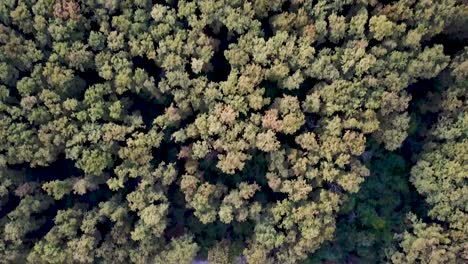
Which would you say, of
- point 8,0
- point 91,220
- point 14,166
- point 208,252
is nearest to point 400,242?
point 208,252

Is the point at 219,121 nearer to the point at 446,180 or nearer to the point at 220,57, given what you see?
the point at 220,57

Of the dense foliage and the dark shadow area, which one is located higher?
the dark shadow area

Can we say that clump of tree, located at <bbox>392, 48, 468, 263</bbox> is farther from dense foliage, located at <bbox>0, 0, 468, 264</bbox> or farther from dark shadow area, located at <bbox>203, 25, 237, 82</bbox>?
dark shadow area, located at <bbox>203, 25, 237, 82</bbox>

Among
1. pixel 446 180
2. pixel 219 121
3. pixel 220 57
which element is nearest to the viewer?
pixel 219 121

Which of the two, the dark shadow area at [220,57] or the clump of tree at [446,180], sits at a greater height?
the dark shadow area at [220,57]

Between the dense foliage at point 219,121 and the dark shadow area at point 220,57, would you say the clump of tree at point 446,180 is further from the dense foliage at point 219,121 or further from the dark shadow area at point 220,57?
the dark shadow area at point 220,57

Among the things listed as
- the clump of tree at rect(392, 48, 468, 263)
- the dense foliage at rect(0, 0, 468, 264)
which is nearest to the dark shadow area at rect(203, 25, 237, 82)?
the dense foliage at rect(0, 0, 468, 264)

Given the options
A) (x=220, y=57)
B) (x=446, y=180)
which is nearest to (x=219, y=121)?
(x=220, y=57)

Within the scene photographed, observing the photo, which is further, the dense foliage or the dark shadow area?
the dark shadow area

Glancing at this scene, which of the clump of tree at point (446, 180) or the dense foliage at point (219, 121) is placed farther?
the clump of tree at point (446, 180)

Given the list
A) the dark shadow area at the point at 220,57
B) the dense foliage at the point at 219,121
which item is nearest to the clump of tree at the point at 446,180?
the dense foliage at the point at 219,121
